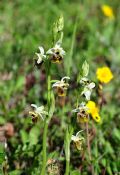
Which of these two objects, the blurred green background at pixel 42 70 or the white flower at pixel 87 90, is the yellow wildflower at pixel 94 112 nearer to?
the blurred green background at pixel 42 70

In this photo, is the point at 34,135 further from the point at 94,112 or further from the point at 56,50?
the point at 56,50

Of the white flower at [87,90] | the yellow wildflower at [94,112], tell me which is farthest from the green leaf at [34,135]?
the white flower at [87,90]

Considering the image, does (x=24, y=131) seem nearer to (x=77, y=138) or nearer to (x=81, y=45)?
(x=77, y=138)

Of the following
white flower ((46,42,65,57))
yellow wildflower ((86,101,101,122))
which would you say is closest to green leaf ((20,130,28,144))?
yellow wildflower ((86,101,101,122))

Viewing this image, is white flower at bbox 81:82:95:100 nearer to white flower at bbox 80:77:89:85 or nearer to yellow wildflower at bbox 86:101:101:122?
white flower at bbox 80:77:89:85

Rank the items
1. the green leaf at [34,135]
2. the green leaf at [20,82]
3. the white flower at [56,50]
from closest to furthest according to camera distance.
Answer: the white flower at [56,50] → the green leaf at [34,135] → the green leaf at [20,82]

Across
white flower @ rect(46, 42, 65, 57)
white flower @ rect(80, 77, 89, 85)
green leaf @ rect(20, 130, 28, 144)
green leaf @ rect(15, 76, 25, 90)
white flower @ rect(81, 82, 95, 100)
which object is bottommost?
white flower @ rect(81, 82, 95, 100)

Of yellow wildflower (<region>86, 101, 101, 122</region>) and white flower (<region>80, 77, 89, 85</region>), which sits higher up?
yellow wildflower (<region>86, 101, 101, 122</region>)

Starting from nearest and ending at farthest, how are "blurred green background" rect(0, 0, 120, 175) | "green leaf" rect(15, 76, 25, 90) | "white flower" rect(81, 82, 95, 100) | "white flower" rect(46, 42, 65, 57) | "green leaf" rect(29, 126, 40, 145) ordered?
1. "white flower" rect(46, 42, 65, 57)
2. "white flower" rect(81, 82, 95, 100)
3. "blurred green background" rect(0, 0, 120, 175)
4. "green leaf" rect(29, 126, 40, 145)
5. "green leaf" rect(15, 76, 25, 90)

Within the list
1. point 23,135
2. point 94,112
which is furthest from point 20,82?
point 94,112
